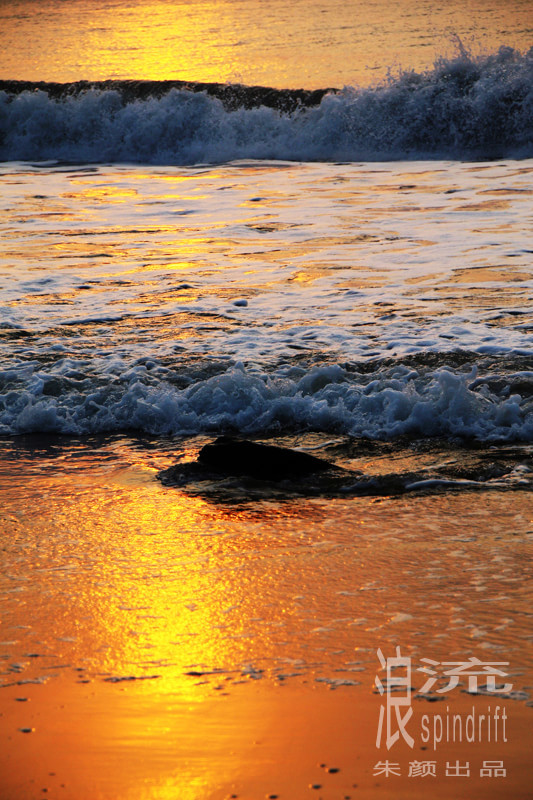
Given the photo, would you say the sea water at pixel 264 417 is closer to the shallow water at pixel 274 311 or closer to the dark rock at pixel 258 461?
the shallow water at pixel 274 311

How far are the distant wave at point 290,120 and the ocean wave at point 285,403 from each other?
444 inches

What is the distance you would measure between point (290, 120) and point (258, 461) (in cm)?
1444

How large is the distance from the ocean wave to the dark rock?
0.74 m

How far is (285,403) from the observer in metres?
5.18

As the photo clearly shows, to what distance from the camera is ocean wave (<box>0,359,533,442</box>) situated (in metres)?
4.88

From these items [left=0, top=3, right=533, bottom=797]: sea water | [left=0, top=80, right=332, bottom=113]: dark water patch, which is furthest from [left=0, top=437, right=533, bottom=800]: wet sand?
[left=0, top=80, right=332, bottom=113]: dark water patch

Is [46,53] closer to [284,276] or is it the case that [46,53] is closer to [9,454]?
[284,276]

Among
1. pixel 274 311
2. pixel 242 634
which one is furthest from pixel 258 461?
pixel 274 311

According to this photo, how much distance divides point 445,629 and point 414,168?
1299 cm

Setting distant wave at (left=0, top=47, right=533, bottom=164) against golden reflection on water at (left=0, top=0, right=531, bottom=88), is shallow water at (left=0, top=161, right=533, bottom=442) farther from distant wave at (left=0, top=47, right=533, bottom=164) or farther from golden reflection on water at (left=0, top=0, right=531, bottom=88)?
golden reflection on water at (left=0, top=0, right=531, bottom=88)

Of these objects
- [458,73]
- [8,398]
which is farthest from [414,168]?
[8,398]

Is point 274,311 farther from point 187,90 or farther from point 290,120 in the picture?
point 187,90

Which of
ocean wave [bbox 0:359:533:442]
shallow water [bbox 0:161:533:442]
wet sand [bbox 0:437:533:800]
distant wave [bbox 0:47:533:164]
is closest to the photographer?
wet sand [bbox 0:437:533:800]

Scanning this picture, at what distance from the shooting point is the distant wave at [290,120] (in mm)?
16234
